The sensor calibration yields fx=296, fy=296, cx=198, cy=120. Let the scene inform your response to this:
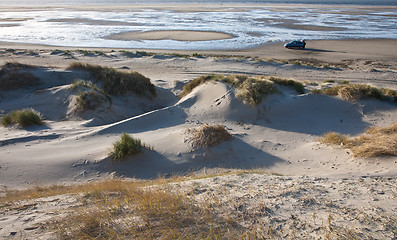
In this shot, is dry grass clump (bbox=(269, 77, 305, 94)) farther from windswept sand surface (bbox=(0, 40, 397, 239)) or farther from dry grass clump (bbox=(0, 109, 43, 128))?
dry grass clump (bbox=(0, 109, 43, 128))

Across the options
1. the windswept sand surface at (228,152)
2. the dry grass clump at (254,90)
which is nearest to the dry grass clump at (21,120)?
the windswept sand surface at (228,152)

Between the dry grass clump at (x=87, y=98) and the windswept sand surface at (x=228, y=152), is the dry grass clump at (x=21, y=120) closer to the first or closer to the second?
the windswept sand surface at (x=228, y=152)

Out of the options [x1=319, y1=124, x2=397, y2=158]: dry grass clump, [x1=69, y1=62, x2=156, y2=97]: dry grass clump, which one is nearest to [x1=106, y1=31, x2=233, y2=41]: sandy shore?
[x1=69, y1=62, x2=156, y2=97]: dry grass clump

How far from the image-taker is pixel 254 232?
3.87 metres

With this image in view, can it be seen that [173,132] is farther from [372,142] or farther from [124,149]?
[372,142]

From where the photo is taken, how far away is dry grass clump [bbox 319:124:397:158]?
24.7 feet

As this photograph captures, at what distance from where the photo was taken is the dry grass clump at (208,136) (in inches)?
370

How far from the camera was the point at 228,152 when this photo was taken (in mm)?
9258

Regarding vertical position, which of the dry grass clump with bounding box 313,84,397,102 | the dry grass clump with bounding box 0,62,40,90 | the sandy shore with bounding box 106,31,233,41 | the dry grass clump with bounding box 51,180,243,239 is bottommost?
the dry grass clump with bounding box 313,84,397,102

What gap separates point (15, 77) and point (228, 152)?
488 inches

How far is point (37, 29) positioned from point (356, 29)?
163ft

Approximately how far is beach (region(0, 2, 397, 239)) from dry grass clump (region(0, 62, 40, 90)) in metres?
0.09

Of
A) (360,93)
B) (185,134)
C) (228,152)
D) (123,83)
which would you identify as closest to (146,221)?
(228,152)

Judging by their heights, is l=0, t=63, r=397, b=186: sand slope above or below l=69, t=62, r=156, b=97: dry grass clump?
below
